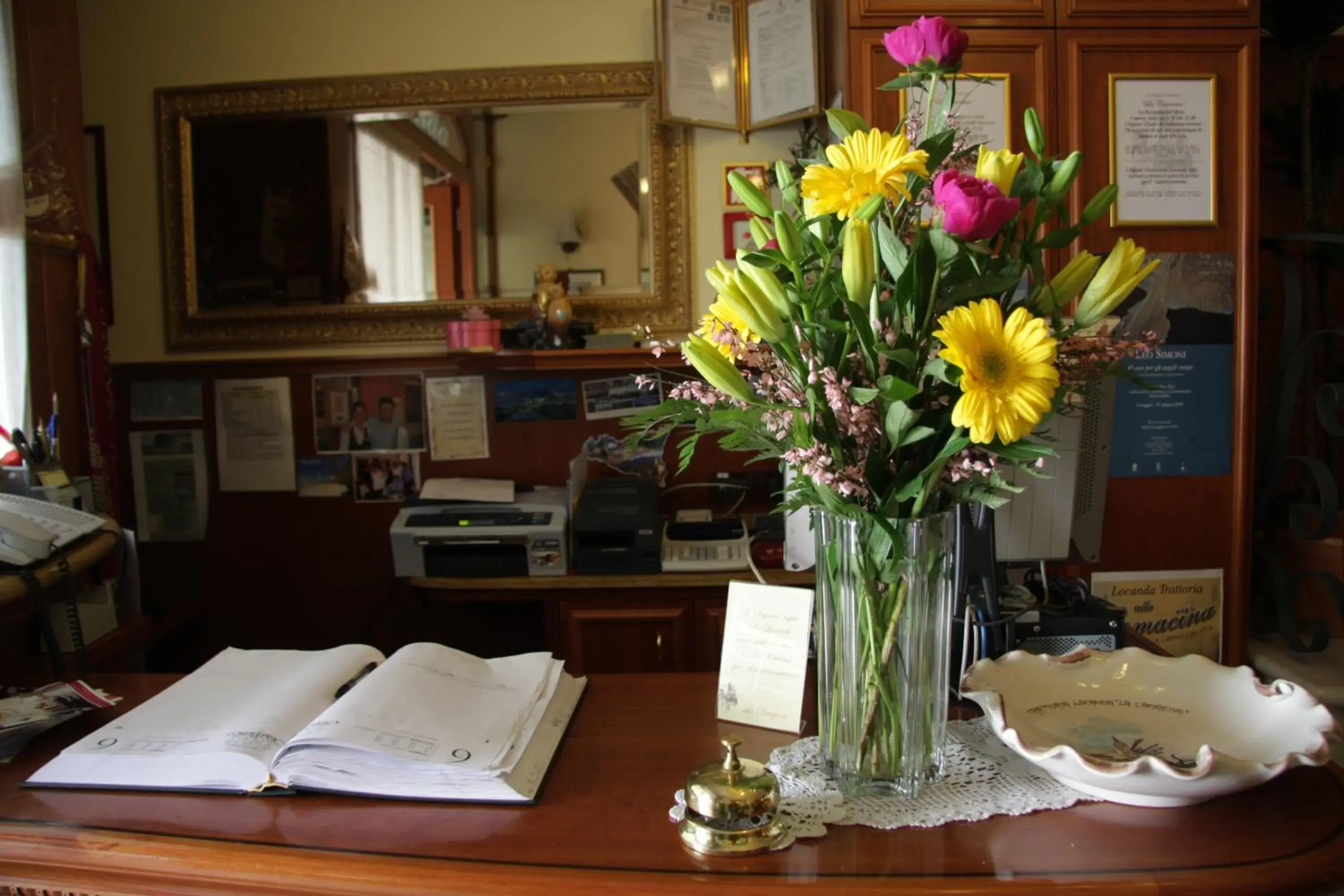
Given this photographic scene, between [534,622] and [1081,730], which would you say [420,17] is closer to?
[534,622]

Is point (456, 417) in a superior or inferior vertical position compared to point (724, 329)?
inferior

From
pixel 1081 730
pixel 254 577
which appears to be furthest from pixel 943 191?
pixel 254 577

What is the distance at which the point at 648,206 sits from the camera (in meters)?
2.85

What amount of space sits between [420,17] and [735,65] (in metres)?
0.88

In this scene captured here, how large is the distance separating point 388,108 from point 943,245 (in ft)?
7.73

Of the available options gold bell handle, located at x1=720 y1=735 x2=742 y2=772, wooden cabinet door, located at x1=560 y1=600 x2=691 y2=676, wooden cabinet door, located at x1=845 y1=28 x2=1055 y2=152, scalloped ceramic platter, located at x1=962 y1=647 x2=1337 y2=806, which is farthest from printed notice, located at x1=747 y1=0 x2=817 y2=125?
gold bell handle, located at x1=720 y1=735 x2=742 y2=772

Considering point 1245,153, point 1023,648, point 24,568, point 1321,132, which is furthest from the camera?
point 1321,132

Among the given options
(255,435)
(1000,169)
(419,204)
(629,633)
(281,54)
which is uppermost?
(281,54)

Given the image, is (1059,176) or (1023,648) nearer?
(1059,176)

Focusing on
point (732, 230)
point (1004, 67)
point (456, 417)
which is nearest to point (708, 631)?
point (456, 417)

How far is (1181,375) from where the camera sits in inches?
96.0

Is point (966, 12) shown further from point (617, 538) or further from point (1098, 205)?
point (1098, 205)

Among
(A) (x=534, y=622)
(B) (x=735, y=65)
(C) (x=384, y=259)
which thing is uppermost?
(B) (x=735, y=65)

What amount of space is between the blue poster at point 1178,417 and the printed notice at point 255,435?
2205 mm
